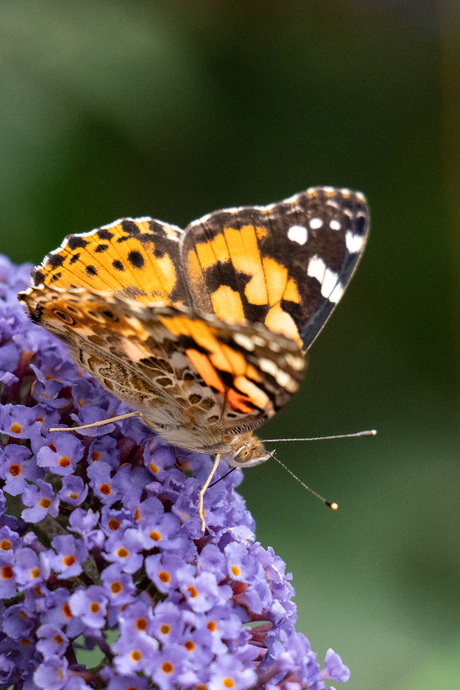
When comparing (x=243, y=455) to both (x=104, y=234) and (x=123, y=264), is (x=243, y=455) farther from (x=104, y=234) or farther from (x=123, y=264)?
(x=104, y=234)

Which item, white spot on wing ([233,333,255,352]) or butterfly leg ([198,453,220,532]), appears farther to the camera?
butterfly leg ([198,453,220,532])

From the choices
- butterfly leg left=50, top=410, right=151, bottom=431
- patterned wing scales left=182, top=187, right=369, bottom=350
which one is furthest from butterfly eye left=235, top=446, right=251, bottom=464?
patterned wing scales left=182, top=187, right=369, bottom=350

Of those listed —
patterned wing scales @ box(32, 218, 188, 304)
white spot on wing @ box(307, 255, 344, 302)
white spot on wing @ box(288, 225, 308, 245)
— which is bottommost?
patterned wing scales @ box(32, 218, 188, 304)

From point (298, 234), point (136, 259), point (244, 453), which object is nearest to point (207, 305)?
point (136, 259)

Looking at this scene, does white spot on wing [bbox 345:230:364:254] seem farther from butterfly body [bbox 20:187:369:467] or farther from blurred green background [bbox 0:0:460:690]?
blurred green background [bbox 0:0:460:690]

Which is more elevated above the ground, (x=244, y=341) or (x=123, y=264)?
(x=244, y=341)

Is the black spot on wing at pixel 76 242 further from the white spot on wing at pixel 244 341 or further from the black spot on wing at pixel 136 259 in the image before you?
the white spot on wing at pixel 244 341
